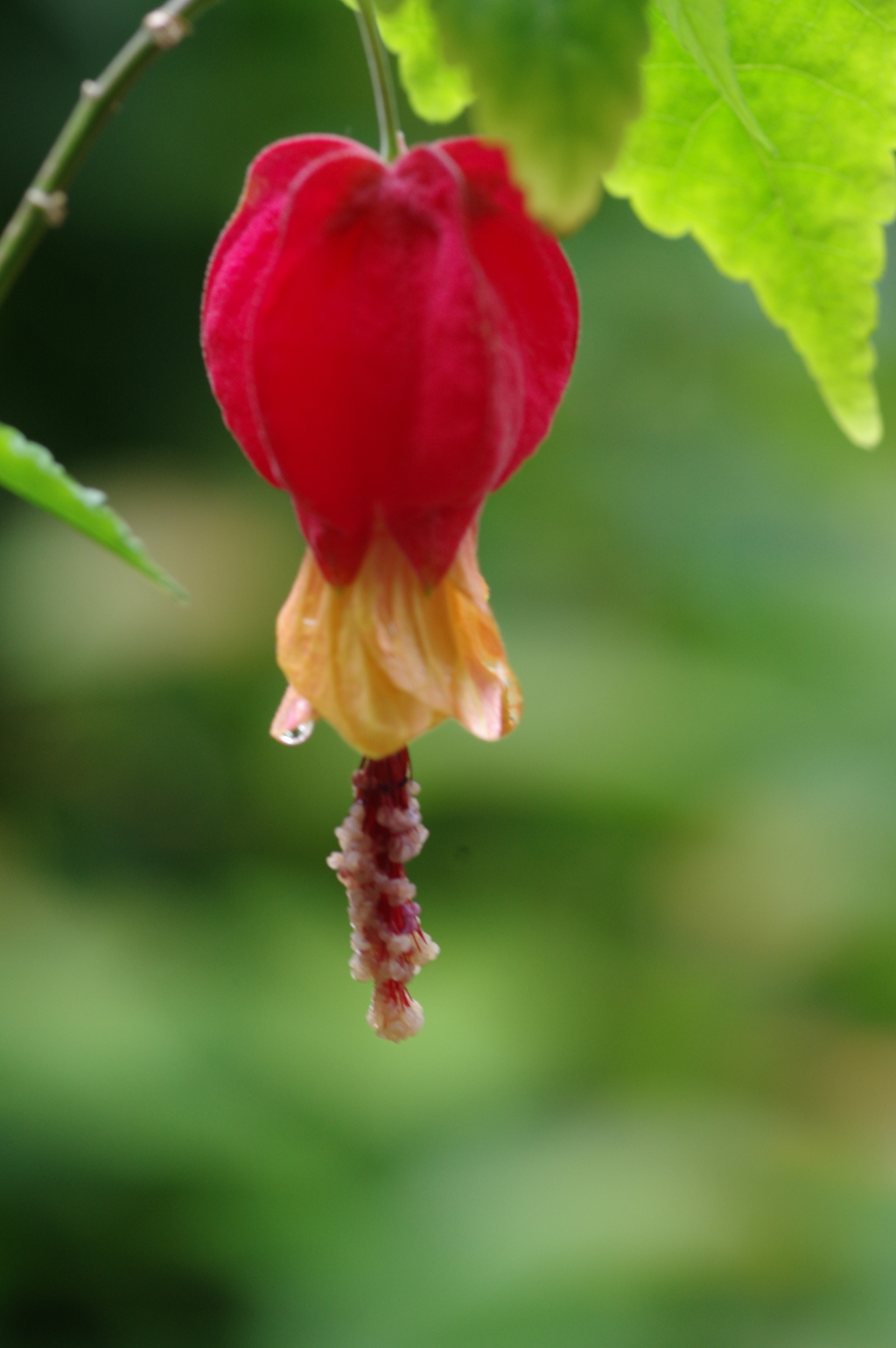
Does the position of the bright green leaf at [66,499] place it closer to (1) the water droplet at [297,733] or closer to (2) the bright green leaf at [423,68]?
(1) the water droplet at [297,733]

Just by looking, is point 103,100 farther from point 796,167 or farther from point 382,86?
point 796,167

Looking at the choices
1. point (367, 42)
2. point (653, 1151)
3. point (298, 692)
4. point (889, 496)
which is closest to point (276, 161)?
point (367, 42)

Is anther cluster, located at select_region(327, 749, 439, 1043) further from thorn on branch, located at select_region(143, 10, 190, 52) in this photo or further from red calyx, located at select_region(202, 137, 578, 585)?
thorn on branch, located at select_region(143, 10, 190, 52)

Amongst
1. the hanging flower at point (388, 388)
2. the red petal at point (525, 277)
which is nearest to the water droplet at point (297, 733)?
the hanging flower at point (388, 388)

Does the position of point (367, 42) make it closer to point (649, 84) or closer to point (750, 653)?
point (649, 84)

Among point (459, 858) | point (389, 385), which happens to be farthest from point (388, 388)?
point (459, 858)
